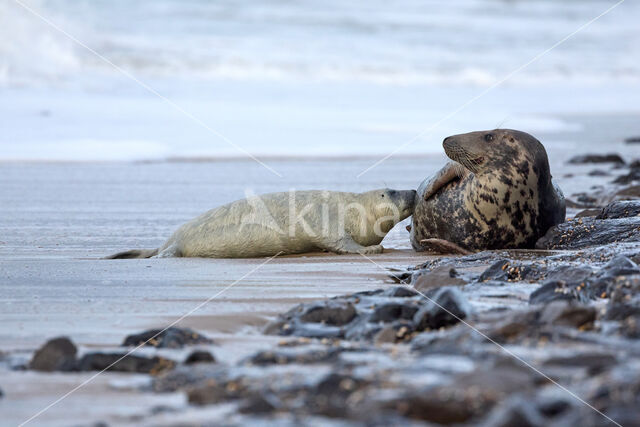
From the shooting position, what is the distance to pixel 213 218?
21.1ft

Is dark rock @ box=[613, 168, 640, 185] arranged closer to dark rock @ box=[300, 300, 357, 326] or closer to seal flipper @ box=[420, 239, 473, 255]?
seal flipper @ box=[420, 239, 473, 255]

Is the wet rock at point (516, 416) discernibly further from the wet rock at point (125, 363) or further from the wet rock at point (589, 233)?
Answer: the wet rock at point (589, 233)

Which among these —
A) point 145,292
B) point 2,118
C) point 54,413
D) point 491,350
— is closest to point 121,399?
point 54,413

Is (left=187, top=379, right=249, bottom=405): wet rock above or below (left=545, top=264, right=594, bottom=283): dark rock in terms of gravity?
below

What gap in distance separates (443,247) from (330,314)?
2.54 m

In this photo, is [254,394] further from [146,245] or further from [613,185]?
[613,185]

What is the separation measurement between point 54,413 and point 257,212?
3.90 metres

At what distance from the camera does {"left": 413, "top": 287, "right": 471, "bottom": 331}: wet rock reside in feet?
11.1

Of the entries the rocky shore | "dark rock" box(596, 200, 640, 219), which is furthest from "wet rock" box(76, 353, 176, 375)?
"dark rock" box(596, 200, 640, 219)

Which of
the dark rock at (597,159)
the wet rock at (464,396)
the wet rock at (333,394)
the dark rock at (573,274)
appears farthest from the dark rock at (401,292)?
the dark rock at (597,159)

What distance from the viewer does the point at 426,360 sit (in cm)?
281

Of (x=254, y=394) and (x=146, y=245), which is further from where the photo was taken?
(x=146, y=245)

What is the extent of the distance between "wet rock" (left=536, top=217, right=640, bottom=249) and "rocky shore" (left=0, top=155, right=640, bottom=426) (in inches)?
60.4

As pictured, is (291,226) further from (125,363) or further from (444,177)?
(125,363)
